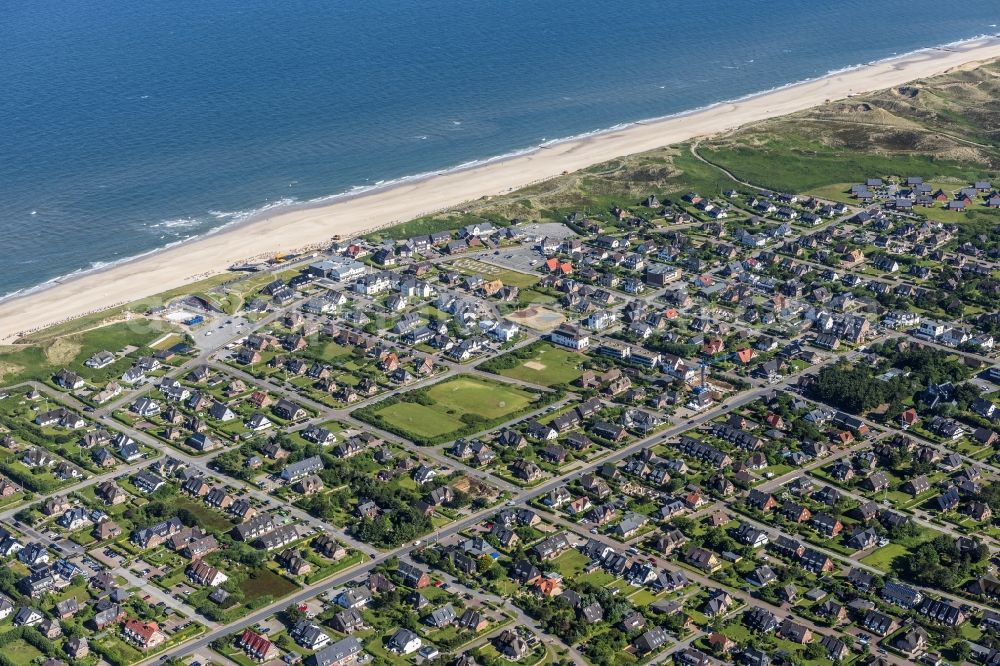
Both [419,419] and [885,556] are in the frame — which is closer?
[885,556]

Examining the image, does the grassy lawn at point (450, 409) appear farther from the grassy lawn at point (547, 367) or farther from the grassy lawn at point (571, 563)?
the grassy lawn at point (571, 563)

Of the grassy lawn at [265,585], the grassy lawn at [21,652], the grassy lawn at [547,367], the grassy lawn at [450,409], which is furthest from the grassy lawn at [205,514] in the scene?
the grassy lawn at [547,367]

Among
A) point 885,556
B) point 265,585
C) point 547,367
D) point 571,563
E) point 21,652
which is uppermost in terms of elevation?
point 547,367

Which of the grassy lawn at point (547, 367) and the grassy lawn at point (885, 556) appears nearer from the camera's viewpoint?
the grassy lawn at point (885, 556)

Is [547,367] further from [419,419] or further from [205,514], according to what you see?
[205,514]

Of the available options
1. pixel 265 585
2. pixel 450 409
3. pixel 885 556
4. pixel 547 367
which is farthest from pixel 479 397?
pixel 885 556

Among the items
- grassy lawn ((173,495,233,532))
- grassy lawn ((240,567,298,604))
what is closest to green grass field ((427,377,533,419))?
grassy lawn ((173,495,233,532))

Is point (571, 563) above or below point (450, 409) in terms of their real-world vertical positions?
below

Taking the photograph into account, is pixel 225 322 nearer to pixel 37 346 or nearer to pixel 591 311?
pixel 37 346
